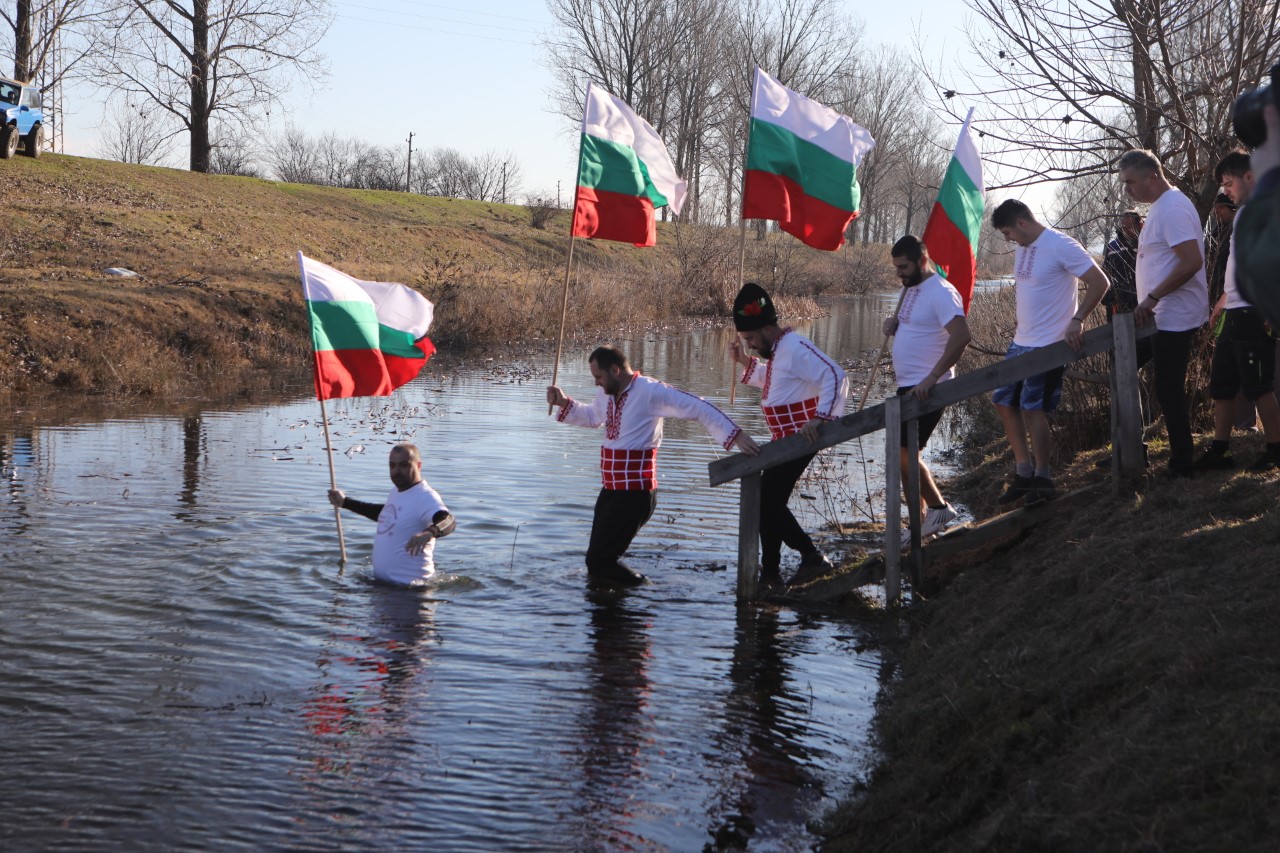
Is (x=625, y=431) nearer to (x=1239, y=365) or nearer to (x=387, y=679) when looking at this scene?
(x=387, y=679)

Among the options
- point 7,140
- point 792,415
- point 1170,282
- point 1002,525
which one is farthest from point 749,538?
point 7,140

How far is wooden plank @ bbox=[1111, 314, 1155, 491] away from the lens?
8094 mm

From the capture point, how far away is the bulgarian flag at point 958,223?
30.7 ft

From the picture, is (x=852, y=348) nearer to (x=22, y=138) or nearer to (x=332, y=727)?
(x=22, y=138)

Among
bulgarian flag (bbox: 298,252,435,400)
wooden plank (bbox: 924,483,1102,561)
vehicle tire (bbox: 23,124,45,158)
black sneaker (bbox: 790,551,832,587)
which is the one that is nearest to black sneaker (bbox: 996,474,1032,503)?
wooden plank (bbox: 924,483,1102,561)

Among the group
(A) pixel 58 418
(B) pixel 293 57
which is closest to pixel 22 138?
(B) pixel 293 57

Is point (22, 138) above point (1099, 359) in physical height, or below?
above

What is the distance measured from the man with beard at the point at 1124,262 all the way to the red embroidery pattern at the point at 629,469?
13.8 ft

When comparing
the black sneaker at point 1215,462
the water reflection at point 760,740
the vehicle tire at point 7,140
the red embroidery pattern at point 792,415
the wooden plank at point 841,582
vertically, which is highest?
the vehicle tire at point 7,140

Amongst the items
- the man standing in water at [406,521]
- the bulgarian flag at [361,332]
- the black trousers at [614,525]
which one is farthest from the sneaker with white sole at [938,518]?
the bulgarian flag at [361,332]

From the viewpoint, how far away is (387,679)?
758 centimetres

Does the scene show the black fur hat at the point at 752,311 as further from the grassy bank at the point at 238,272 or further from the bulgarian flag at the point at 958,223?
the grassy bank at the point at 238,272

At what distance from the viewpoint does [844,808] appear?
5.62 meters

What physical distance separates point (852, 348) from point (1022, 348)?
2438 cm
